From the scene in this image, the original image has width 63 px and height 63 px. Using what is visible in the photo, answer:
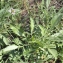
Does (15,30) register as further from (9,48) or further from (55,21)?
(55,21)

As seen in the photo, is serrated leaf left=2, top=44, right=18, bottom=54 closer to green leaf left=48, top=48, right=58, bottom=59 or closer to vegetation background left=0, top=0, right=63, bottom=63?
vegetation background left=0, top=0, right=63, bottom=63

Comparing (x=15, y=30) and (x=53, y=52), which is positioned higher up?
(x=15, y=30)

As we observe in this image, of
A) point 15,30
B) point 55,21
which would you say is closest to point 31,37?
point 15,30

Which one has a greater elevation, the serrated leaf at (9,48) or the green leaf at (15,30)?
the green leaf at (15,30)

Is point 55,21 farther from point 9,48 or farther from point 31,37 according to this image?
point 9,48

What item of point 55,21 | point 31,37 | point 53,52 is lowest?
point 53,52

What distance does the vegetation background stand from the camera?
2043mm

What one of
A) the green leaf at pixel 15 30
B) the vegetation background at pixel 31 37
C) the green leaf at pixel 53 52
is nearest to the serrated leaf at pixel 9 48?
the vegetation background at pixel 31 37

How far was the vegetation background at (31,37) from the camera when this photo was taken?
204cm

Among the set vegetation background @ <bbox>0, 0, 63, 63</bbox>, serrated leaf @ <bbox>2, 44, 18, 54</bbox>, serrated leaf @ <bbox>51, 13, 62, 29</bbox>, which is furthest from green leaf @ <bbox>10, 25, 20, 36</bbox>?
serrated leaf @ <bbox>51, 13, 62, 29</bbox>

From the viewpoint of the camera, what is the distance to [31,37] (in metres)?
2.09

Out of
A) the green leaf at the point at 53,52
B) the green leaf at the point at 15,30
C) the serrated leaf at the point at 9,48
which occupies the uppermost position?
the green leaf at the point at 15,30

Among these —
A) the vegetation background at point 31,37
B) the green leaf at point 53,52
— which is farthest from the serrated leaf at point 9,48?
the green leaf at point 53,52

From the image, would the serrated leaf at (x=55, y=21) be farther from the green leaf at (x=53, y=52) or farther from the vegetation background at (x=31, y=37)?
the green leaf at (x=53, y=52)
